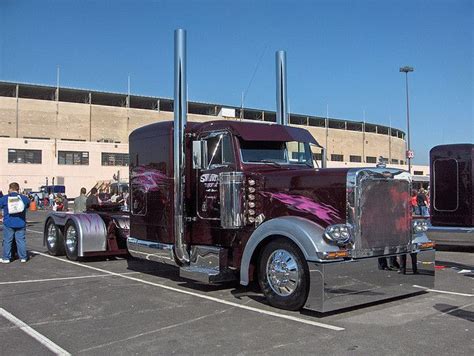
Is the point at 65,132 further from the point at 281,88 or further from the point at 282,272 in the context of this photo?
the point at 282,272

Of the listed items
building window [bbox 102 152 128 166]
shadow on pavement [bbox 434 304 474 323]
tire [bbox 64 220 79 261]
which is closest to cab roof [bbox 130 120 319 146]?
shadow on pavement [bbox 434 304 474 323]

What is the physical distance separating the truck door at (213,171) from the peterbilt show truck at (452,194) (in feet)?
24.3

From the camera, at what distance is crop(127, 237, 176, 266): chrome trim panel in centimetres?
860

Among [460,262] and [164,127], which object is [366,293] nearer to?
[164,127]

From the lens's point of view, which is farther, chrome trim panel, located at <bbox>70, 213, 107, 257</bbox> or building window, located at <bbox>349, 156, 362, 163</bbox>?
building window, located at <bbox>349, 156, 362, 163</bbox>

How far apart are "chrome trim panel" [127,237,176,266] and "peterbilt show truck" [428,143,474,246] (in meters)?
7.62

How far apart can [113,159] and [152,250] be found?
2569 inches

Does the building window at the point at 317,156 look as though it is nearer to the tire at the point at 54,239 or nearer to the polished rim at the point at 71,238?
the polished rim at the point at 71,238

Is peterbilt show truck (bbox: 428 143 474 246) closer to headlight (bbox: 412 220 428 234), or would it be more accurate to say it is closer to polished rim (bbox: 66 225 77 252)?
headlight (bbox: 412 220 428 234)

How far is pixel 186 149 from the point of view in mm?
8516

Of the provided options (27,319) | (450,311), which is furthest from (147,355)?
(450,311)

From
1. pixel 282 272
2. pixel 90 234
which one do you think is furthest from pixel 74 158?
pixel 282 272

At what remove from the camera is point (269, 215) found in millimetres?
7426

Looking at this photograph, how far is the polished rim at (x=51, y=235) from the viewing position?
12.8 metres
